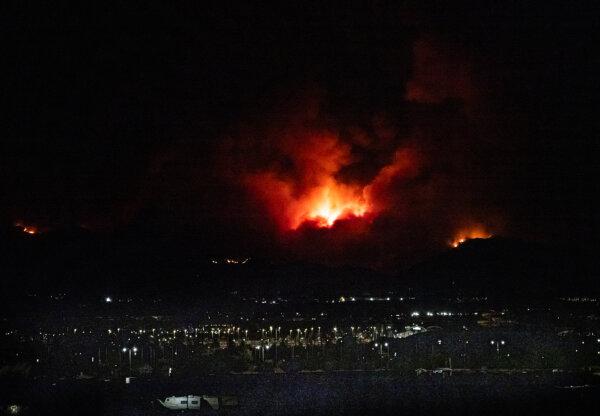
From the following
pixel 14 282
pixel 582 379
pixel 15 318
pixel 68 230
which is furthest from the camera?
pixel 68 230

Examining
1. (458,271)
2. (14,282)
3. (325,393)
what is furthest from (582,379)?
(14,282)

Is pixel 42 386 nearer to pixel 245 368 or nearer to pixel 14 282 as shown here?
pixel 245 368

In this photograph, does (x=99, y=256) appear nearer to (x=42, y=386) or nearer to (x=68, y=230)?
(x=68, y=230)

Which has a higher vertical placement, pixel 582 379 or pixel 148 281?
pixel 148 281

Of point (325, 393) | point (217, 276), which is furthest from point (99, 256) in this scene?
point (325, 393)

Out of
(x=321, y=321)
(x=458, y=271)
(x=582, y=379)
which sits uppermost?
(x=458, y=271)

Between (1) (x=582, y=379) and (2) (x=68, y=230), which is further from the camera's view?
(2) (x=68, y=230)

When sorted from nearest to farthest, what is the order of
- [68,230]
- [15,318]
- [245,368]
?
1. [245,368]
2. [15,318]
3. [68,230]
